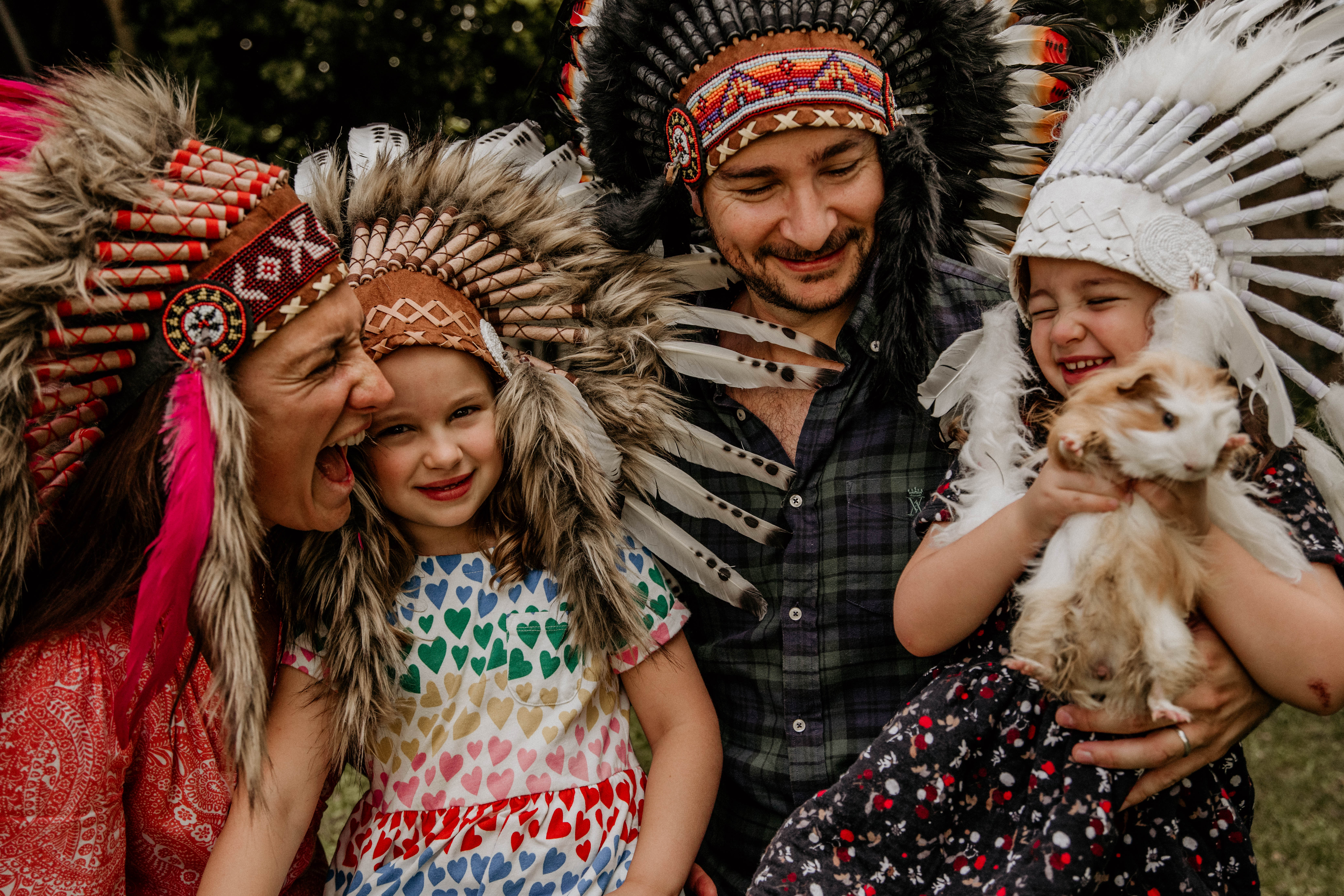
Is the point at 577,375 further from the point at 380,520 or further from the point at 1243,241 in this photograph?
the point at 1243,241

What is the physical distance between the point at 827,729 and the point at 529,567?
821 millimetres

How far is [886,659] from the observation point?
2371mm

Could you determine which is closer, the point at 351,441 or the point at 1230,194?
the point at 1230,194

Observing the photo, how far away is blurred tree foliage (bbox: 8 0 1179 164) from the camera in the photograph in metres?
6.28

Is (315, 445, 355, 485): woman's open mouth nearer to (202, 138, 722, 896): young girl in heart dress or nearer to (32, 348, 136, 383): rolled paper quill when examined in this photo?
(202, 138, 722, 896): young girl in heart dress

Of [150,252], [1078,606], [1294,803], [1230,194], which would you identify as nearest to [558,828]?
[1078,606]

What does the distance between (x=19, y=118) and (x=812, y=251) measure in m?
1.69

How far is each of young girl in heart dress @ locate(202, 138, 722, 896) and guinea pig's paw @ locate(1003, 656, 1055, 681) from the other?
86 cm

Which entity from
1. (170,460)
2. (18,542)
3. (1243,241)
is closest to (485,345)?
(170,460)

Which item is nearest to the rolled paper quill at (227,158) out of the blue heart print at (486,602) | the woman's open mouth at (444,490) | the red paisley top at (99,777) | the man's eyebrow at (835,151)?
the woman's open mouth at (444,490)

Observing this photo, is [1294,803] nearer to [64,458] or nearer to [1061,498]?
[1061,498]

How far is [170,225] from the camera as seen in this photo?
5.83 ft

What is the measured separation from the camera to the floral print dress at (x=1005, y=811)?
176cm

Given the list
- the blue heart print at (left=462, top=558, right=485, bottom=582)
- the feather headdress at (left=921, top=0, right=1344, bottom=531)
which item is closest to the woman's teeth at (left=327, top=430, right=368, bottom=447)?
the blue heart print at (left=462, top=558, right=485, bottom=582)
